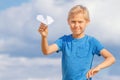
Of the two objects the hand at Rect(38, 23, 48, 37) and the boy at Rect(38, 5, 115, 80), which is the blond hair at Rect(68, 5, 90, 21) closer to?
the boy at Rect(38, 5, 115, 80)

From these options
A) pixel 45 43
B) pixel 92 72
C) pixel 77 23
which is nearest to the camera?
pixel 92 72

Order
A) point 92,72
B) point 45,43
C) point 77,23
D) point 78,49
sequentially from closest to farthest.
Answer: point 92,72
point 45,43
point 77,23
point 78,49

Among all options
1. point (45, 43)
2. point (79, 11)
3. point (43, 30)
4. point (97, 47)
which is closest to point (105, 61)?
point (97, 47)

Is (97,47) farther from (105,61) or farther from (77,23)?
(77,23)

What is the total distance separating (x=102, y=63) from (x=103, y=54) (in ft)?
1.03

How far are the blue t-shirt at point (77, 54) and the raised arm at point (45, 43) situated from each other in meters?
0.16

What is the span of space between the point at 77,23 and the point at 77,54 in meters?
0.66

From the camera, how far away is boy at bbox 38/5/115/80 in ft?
67.1

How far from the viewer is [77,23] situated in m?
20.4

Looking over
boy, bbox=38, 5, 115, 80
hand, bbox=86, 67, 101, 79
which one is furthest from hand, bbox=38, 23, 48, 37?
hand, bbox=86, 67, 101, 79

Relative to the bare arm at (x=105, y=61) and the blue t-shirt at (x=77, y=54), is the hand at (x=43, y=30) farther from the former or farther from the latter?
the bare arm at (x=105, y=61)

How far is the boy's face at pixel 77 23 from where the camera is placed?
67.0 feet

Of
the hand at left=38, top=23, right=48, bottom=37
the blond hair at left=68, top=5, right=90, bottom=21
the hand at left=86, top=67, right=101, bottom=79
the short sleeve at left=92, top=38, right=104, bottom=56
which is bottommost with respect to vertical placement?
the hand at left=86, top=67, right=101, bottom=79

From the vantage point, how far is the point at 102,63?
66.8ft
